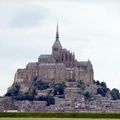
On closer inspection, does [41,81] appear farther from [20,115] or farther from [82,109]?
[20,115]

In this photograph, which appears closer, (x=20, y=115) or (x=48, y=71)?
(x=20, y=115)

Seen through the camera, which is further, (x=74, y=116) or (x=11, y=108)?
(x=11, y=108)

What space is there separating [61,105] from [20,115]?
478ft

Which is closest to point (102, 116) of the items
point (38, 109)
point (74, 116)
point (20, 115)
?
point (74, 116)

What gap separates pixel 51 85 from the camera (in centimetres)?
19988

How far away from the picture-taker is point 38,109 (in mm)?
194750

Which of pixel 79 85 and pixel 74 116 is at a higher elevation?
pixel 79 85

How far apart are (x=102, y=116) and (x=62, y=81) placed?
485 feet

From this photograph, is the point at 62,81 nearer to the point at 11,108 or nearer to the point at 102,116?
the point at 11,108

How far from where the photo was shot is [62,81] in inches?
7849

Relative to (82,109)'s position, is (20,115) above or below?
below

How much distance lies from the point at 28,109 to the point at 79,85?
619 inches

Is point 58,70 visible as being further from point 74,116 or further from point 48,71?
point 74,116

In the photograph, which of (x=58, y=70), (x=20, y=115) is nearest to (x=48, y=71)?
(x=58, y=70)
